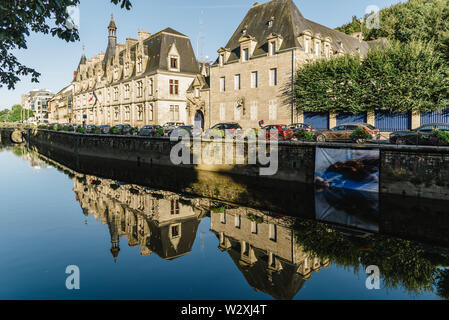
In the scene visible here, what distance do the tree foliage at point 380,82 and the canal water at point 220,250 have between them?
1155 cm

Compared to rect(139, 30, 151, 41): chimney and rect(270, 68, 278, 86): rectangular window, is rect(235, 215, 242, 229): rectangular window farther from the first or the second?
rect(139, 30, 151, 41): chimney

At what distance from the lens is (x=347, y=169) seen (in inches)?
675

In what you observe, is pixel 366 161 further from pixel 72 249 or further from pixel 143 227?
pixel 72 249

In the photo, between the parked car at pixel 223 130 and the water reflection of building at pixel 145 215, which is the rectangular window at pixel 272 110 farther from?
the water reflection of building at pixel 145 215

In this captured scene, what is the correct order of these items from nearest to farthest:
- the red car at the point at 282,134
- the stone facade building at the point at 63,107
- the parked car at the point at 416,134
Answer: the parked car at the point at 416,134, the red car at the point at 282,134, the stone facade building at the point at 63,107

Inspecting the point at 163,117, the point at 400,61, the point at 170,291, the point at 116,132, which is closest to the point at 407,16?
the point at 400,61

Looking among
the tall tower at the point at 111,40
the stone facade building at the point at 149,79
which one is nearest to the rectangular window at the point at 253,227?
the stone facade building at the point at 149,79

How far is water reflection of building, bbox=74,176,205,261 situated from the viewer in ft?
34.1

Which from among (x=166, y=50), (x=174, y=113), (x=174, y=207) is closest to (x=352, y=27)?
(x=166, y=50)

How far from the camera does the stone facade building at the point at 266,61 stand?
96.1 ft

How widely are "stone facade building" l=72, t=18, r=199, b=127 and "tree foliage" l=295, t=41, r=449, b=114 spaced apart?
2106 centimetres

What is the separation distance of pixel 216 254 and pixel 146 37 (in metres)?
48.4

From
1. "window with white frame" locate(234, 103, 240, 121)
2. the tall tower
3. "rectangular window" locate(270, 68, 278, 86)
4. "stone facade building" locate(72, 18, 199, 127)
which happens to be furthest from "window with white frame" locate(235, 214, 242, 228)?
the tall tower

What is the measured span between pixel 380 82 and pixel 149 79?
31.3 m
